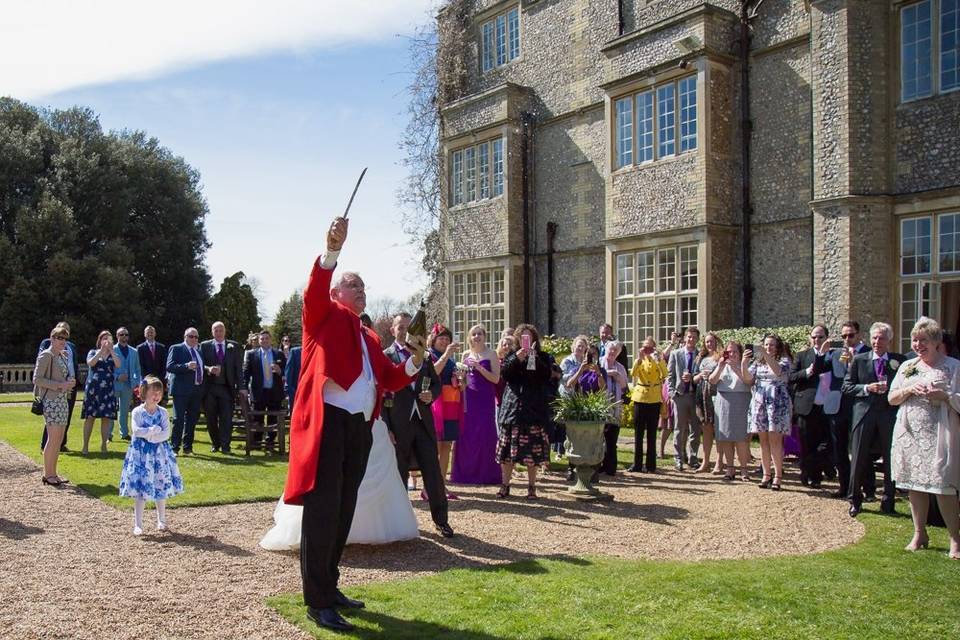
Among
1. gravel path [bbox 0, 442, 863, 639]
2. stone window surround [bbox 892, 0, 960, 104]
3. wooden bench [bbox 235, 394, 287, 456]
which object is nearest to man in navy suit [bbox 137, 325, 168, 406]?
wooden bench [bbox 235, 394, 287, 456]

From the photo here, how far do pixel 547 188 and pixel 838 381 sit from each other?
39.8 feet

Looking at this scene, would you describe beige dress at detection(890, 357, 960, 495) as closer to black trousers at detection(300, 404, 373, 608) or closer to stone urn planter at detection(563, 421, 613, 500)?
stone urn planter at detection(563, 421, 613, 500)

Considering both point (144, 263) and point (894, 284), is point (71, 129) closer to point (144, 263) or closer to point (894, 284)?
point (144, 263)

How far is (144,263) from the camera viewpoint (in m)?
36.2

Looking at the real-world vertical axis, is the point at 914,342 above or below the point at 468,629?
above

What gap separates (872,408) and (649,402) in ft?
11.9

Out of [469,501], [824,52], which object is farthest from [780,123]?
[469,501]

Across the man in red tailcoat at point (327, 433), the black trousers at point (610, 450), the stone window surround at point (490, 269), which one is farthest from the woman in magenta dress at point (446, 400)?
the stone window surround at point (490, 269)

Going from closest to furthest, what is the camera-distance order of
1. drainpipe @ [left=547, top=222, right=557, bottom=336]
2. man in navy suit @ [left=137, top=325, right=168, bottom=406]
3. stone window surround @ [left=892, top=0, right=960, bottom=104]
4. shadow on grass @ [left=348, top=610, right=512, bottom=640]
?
shadow on grass @ [left=348, top=610, right=512, bottom=640], stone window surround @ [left=892, top=0, right=960, bottom=104], man in navy suit @ [left=137, top=325, right=168, bottom=406], drainpipe @ [left=547, top=222, right=557, bottom=336]

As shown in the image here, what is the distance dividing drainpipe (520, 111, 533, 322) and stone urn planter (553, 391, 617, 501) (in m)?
12.0

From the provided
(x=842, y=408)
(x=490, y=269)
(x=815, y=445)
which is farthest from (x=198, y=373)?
(x=490, y=269)

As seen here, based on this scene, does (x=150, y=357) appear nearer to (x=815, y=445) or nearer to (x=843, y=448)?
(x=815, y=445)

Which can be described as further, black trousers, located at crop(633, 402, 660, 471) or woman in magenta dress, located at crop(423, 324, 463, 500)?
black trousers, located at crop(633, 402, 660, 471)

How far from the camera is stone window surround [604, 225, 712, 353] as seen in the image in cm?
1573
